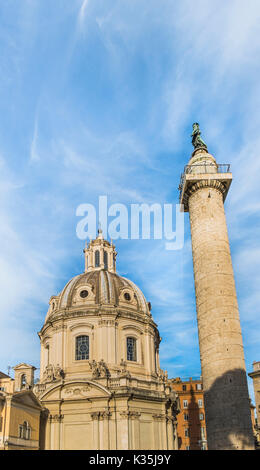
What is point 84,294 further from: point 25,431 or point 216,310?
point 216,310

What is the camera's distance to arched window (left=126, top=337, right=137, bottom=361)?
46.0 meters

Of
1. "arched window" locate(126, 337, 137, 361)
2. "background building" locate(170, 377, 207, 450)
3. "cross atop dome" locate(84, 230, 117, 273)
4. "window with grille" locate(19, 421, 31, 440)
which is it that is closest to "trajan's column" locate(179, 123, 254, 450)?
"window with grille" locate(19, 421, 31, 440)

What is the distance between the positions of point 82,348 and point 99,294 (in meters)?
6.05

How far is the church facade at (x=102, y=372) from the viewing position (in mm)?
40125

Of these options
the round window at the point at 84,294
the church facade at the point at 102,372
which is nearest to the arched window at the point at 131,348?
the church facade at the point at 102,372

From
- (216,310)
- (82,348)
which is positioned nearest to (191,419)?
(82,348)

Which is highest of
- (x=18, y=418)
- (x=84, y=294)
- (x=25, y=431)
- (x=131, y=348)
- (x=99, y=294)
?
(x=84, y=294)

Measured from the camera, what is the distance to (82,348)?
148ft

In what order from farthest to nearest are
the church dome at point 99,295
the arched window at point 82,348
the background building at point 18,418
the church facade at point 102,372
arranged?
the church dome at point 99,295 → the arched window at point 82,348 → the church facade at point 102,372 → the background building at point 18,418

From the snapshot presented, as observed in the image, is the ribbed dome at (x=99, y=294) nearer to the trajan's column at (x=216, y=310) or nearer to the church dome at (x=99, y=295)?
the church dome at (x=99, y=295)

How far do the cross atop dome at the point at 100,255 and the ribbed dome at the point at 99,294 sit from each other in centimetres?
476

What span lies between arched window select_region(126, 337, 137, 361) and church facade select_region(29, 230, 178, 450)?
10cm
